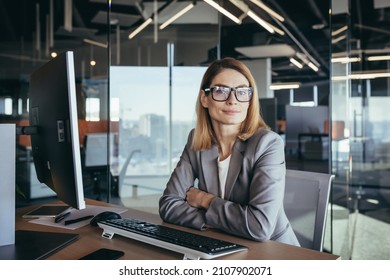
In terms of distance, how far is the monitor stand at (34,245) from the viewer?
2.85ft

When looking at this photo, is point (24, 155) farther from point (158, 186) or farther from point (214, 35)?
point (214, 35)

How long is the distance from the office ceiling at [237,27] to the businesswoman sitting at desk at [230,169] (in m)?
1.91

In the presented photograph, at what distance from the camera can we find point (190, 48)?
13.7 feet

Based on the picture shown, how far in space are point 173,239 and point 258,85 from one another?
283cm

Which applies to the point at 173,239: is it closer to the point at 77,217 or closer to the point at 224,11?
the point at 77,217

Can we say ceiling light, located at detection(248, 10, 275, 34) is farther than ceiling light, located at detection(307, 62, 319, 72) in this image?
No

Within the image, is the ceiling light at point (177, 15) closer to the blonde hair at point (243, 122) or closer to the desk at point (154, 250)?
the blonde hair at point (243, 122)

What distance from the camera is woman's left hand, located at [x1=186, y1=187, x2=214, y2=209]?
1173 millimetres

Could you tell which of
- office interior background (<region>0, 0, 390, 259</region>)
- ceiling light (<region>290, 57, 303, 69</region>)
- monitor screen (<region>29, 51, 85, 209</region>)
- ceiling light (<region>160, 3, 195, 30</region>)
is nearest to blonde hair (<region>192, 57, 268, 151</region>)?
monitor screen (<region>29, 51, 85, 209</region>)

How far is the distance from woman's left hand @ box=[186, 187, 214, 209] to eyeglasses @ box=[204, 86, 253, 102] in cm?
34

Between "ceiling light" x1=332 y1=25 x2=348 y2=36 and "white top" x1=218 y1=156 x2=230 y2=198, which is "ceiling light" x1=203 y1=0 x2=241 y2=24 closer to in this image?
"ceiling light" x1=332 y1=25 x2=348 y2=36

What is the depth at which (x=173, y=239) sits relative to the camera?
2.84ft
